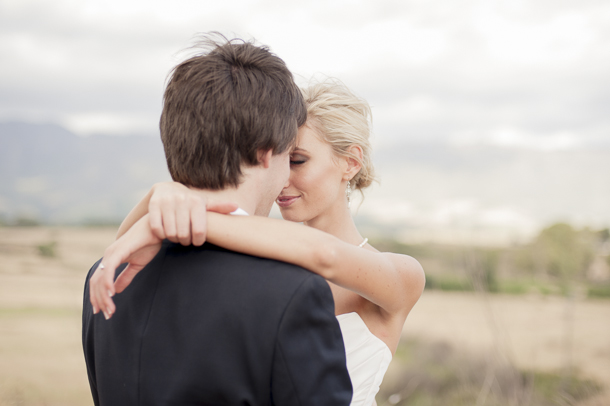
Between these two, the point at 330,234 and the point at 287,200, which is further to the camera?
the point at 287,200

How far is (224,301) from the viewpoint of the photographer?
1.38 m

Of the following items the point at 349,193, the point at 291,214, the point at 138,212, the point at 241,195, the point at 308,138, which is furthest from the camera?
the point at 349,193

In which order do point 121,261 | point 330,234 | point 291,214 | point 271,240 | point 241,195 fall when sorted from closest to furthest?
point 121,261
point 271,240
point 241,195
point 330,234
point 291,214

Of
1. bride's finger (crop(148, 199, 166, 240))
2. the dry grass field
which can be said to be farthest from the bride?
the dry grass field

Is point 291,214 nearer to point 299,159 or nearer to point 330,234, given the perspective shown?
point 299,159

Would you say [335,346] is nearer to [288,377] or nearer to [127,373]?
[288,377]

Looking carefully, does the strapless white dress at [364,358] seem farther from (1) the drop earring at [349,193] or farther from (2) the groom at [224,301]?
(2) the groom at [224,301]

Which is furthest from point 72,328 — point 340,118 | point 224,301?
point 224,301

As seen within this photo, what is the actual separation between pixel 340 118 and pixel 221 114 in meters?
1.43

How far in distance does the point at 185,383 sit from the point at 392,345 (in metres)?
1.56

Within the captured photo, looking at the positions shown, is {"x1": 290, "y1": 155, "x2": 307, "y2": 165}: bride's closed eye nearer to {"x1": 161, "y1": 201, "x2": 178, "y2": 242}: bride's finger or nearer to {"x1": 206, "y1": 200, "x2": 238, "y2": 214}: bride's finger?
{"x1": 206, "y1": 200, "x2": 238, "y2": 214}: bride's finger

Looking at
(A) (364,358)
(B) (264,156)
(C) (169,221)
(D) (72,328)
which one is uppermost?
(B) (264,156)

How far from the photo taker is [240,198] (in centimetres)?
160

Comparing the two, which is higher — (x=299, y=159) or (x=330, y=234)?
(x=299, y=159)
